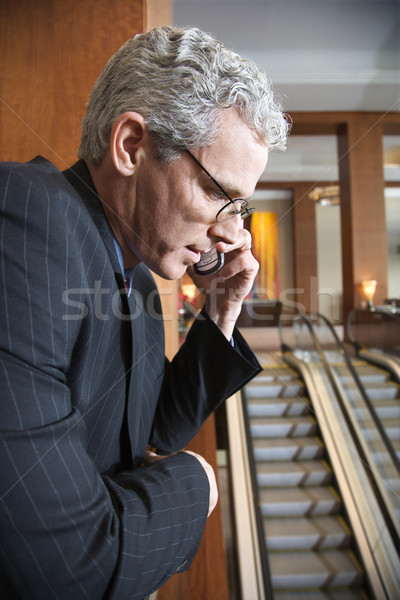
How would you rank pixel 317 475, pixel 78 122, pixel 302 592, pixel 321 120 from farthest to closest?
pixel 321 120 → pixel 317 475 → pixel 302 592 → pixel 78 122

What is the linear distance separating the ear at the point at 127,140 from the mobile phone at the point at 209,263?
11.5 inches

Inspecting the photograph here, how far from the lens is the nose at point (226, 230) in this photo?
0.92 metres

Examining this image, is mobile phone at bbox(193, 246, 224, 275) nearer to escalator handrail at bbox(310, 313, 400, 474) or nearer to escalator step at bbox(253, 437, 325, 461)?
escalator handrail at bbox(310, 313, 400, 474)

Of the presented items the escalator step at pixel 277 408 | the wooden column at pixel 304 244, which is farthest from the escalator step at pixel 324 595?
the wooden column at pixel 304 244

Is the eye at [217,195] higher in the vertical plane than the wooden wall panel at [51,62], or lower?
lower

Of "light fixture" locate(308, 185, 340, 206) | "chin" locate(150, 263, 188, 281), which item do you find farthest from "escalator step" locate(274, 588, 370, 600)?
"light fixture" locate(308, 185, 340, 206)

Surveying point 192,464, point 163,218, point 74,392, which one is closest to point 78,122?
point 163,218

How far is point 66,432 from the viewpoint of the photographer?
55 cm

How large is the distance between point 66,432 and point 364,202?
363 inches

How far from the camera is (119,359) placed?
2.80 ft

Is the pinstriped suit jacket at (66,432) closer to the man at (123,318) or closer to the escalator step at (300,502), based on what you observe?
the man at (123,318)

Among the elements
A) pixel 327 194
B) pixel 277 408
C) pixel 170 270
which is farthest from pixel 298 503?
pixel 327 194

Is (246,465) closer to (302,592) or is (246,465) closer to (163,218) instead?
(302,592)

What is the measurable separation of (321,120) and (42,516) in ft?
31.4
